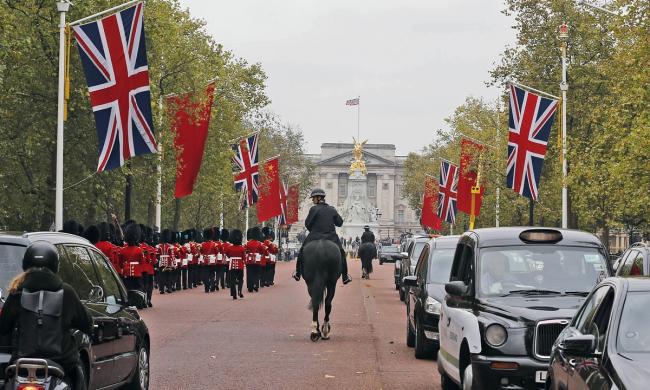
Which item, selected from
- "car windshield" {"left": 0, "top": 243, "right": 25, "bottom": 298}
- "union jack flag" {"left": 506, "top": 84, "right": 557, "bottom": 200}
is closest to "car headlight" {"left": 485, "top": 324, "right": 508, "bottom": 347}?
"car windshield" {"left": 0, "top": 243, "right": 25, "bottom": 298}

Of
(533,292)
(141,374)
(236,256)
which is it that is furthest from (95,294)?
(236,256)

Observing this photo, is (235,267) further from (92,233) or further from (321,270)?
(321,270)

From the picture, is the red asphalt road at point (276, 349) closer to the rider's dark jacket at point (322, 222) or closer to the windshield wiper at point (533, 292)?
the rider's dark jacket at point (322, 222)

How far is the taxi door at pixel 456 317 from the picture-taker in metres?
12.3

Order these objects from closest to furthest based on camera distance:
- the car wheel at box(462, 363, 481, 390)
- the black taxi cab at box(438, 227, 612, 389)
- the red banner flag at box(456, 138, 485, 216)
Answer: the black taxi cab at box(438, 227, 612, 389) → the car wheel at box(462, 363, 481, 390) → the red banner flag at box(456, 138, 485, 216)

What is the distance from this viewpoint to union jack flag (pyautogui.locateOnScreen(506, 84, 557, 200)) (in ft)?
133

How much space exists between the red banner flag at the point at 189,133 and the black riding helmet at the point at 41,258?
3481 centimetres

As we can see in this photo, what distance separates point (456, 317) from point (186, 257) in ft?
92.0

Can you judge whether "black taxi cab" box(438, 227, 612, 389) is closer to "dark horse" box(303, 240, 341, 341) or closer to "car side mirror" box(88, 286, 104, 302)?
"car side mirror" box(88, 286, 104, 302)

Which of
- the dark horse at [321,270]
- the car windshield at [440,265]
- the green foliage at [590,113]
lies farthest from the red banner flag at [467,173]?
the car windshield at [440,265]

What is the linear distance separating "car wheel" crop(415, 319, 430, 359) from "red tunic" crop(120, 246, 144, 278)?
1200cm

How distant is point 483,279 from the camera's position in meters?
12.7

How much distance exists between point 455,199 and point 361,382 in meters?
56.1

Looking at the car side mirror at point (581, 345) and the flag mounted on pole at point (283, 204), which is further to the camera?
the flag mounted on pole at point (283, 204)
